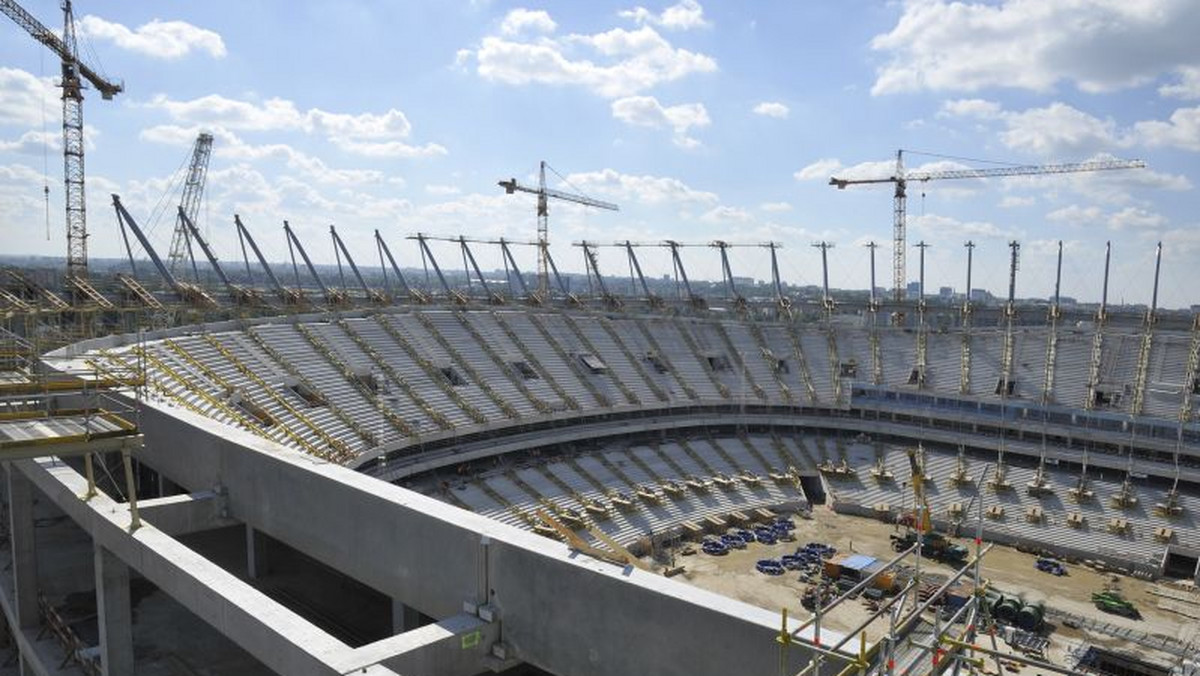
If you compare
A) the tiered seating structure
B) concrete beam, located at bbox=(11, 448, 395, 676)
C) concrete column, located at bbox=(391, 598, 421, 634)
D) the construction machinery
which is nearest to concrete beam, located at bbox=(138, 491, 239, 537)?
concrete beam, located at bbox=(11, 448, 395, 676)

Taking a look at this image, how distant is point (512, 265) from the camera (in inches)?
3236

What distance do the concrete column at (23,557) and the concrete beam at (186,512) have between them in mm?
4739

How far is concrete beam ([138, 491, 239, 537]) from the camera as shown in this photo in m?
13.3

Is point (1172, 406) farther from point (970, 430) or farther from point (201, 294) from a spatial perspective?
point (201, 294)

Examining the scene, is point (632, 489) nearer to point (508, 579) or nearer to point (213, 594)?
point (508, 579)

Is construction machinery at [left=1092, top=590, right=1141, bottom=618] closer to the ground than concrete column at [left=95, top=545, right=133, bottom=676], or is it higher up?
closer to the ground

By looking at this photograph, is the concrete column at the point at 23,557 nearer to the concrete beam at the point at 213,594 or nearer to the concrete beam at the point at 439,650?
the concrete beam at the point at 213,594

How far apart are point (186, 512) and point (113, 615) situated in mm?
1960

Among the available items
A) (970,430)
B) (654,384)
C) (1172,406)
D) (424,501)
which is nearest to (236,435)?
(424,501)

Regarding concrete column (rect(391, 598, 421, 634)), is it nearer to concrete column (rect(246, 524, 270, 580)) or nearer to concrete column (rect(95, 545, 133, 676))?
concrete column (rect(95, 545, 133, 676))

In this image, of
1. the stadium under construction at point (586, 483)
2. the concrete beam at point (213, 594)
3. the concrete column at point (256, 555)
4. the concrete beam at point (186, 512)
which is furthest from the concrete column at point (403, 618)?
the concrete column at point (256, 555)

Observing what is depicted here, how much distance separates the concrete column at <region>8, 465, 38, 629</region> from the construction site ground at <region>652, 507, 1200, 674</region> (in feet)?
70.8

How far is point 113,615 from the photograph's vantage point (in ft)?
42.3

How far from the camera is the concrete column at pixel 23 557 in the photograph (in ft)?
52.5
